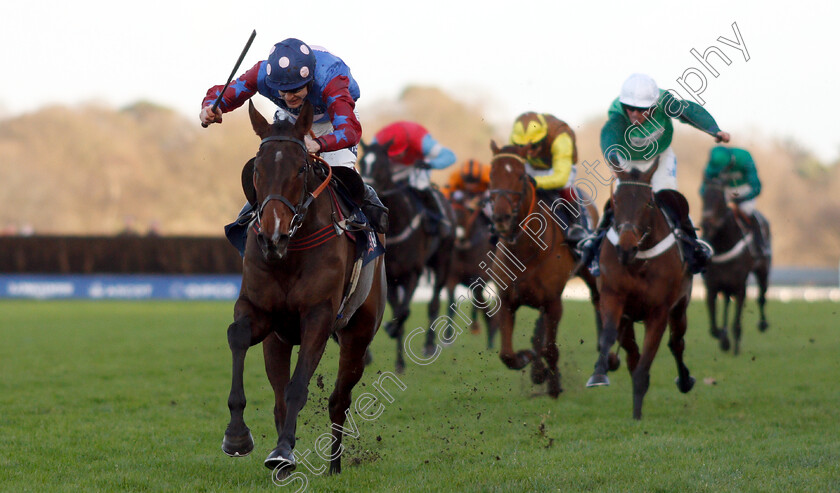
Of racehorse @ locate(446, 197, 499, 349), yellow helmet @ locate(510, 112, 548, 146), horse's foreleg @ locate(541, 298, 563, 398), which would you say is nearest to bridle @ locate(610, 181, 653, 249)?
horse's foreleg @ locate(541, 298, 563, 398)

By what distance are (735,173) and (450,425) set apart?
24.6 ft

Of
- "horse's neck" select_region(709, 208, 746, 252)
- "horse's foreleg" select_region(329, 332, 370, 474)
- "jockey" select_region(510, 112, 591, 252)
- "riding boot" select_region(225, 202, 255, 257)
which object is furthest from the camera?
"horse's neck" select_region(709, 208, 746, 252)

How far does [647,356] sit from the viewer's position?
7.25m

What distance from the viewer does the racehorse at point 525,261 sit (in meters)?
8.17

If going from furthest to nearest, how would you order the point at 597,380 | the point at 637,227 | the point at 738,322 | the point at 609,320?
the point at 738,322, the point at 609,320, the point at 637,227, the point at 597,380

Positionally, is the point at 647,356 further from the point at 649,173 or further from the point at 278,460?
the point at 278,460

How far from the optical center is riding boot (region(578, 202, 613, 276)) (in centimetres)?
769

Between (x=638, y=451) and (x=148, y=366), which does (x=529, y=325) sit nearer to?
(x=148, y=366)

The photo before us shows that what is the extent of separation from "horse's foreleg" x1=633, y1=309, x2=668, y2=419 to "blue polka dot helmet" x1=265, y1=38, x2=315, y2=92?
3.68m

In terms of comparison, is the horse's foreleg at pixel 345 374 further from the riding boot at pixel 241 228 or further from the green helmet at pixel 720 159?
the green helmet at pixel 720 159

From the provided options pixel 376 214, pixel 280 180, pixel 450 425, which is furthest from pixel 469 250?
pixel 280 180

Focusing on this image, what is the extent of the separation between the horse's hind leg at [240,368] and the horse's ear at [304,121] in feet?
2.93

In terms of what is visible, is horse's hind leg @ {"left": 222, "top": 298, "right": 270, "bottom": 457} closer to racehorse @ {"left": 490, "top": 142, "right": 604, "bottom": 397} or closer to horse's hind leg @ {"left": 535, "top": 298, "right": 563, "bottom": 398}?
racehorse @ {"left": 490, "top": 142, "right": 604, "bottom": 397}

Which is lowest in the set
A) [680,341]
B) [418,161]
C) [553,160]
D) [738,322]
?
[738,322]
